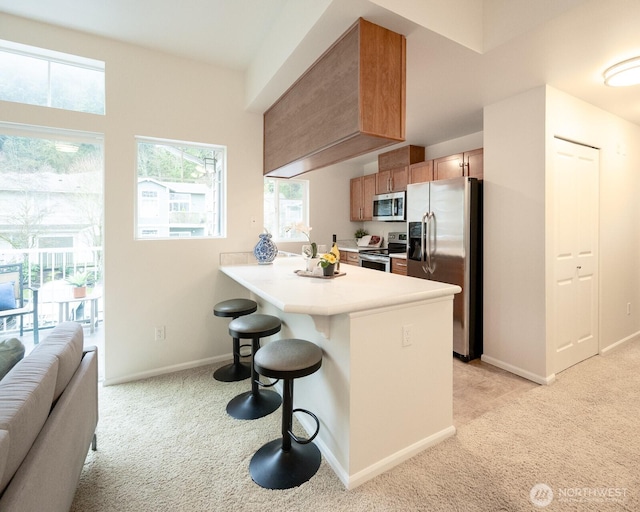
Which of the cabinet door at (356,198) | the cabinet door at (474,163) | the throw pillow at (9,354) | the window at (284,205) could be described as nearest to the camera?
the throw pillow at (9,354)


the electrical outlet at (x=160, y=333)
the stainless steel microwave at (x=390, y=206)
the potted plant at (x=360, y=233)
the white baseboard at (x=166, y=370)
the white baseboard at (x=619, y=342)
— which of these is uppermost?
the stainless steel microwave at (x=390, y=206)

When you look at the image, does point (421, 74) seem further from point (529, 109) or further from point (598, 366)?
point (598, 366)

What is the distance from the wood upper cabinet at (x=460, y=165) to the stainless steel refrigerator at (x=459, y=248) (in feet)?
1.36

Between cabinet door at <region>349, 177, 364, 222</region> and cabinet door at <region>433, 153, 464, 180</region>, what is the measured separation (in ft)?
5.00

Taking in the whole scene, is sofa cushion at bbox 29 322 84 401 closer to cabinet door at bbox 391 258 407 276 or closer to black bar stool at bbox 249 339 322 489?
black bar stool at bbox 249 339 322 489

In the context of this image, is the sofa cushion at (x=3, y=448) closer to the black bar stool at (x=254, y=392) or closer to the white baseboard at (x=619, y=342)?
the black bar stool at (x=254, y=392)

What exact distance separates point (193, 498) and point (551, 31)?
124 inches

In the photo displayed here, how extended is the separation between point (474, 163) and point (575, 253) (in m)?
1.30

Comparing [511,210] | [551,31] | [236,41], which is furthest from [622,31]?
[236,41]

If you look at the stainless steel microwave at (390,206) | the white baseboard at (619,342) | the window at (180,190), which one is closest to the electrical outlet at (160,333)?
the window at (180,190)

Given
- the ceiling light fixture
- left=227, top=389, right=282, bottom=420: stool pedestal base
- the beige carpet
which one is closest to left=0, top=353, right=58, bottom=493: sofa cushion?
the beige carpet

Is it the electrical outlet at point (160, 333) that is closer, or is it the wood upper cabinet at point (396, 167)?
the electrical outlet at point (160, 333)

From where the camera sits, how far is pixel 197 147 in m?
3.08

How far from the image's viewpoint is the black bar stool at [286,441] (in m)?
1.57
